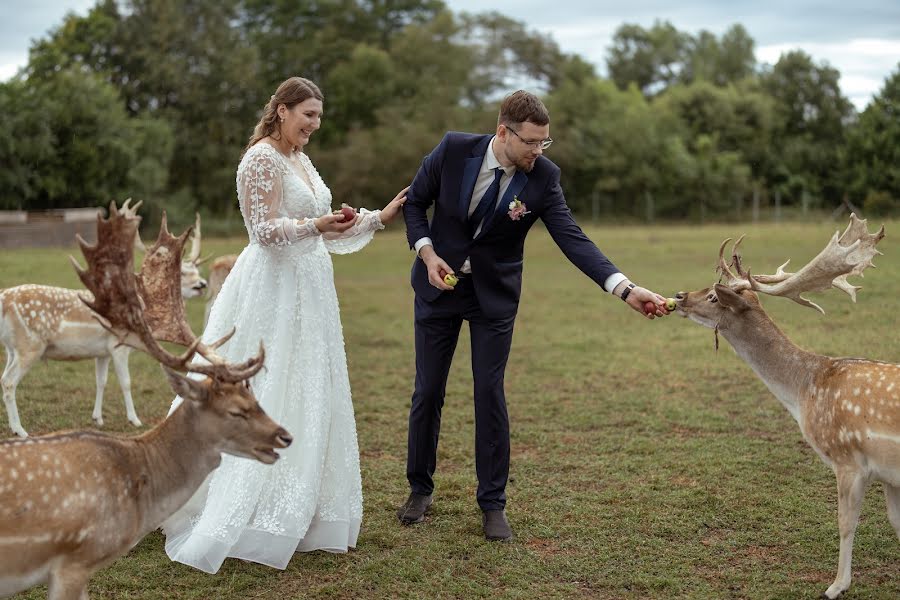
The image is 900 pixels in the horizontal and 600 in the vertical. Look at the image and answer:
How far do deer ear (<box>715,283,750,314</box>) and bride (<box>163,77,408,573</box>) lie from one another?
7.26ft

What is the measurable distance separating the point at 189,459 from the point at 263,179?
1.63m

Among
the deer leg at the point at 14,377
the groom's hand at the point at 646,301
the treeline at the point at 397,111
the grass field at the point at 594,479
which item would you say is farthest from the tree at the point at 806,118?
the groom's hand at the point at 646,301

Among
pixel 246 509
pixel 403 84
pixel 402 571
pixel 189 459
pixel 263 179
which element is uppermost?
pixel 403 84

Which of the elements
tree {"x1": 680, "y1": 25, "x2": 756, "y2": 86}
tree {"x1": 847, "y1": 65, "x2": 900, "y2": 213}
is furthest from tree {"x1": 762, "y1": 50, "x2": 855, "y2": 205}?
tree {"x1": 680, "y1": 25, "x2": 756, "y2": 86}

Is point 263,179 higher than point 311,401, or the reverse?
point 263,179

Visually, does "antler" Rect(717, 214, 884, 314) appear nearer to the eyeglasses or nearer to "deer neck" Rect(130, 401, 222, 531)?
the eyeglasses

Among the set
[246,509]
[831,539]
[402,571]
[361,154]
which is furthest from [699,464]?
[361,154]

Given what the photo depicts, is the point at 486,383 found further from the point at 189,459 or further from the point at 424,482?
the point at 189,459

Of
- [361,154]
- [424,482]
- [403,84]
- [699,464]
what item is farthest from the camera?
[403,84]

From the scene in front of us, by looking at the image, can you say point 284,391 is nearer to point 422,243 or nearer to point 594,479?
point 422,243

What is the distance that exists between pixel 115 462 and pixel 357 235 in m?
2.25

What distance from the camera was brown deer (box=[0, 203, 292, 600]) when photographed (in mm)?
3939

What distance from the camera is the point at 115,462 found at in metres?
4.25

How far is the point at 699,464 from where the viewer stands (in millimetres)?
7383
